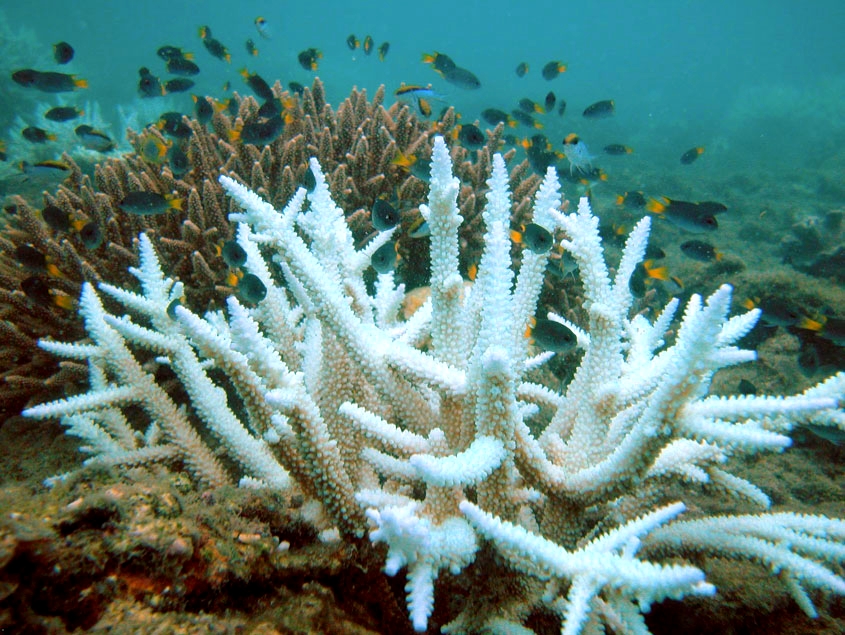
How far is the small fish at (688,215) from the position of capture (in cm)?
458

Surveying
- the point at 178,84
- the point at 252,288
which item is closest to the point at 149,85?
the point at 178,84

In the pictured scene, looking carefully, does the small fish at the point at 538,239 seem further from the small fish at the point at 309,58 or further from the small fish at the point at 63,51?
the small fish at the point at 63,51

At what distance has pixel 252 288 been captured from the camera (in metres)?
2.24

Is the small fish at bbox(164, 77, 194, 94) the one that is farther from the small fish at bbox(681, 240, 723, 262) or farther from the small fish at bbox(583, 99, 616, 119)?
the small fish at bbox(681, 240, 723, 262)

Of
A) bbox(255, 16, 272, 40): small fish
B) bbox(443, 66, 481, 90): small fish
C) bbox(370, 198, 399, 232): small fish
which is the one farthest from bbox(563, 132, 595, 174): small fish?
bbox(255, 16, 272, 40): small fish

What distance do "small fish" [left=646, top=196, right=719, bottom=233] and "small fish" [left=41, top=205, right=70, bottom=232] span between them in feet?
18.7

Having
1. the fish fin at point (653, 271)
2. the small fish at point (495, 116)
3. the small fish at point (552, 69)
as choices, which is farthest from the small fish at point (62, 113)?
the fish fin at point (653, 271)

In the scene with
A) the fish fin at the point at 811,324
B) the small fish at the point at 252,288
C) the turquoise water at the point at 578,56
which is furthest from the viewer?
the turquoise water at the point at 578,56

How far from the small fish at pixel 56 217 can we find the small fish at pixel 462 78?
212 inches

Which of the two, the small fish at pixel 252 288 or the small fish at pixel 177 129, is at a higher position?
the small fish at pixel 177 129

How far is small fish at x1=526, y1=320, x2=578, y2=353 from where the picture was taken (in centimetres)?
256

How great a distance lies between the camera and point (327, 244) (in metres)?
2.14

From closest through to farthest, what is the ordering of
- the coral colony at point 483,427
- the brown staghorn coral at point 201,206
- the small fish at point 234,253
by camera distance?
the coral colony at point 483,427 < the small fish at point 234,253 < the brown staghorn coral at point 201,206

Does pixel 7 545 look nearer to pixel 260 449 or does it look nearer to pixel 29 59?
pixel 260 449
